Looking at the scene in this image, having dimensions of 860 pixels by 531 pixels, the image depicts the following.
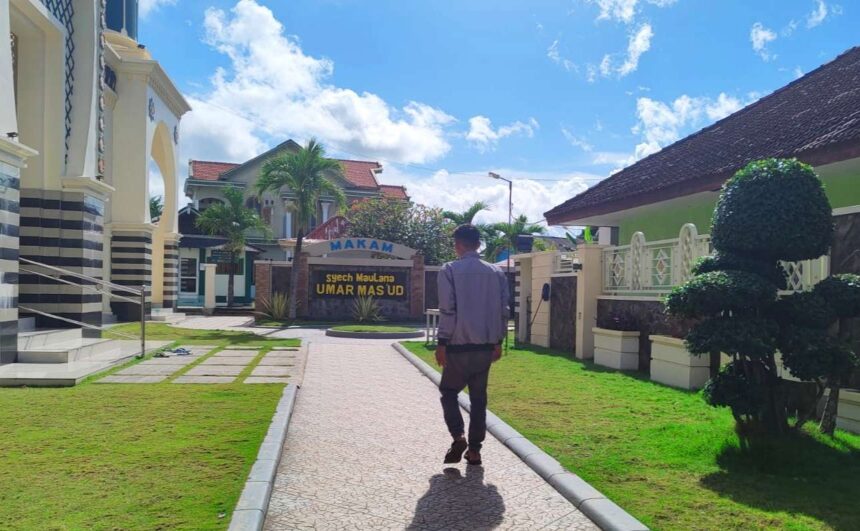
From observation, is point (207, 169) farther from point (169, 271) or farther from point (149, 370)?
point (149, 370)

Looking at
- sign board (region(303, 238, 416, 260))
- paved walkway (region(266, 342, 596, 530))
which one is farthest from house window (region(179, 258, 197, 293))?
paved walkway (region(266, 342, 596, 530))

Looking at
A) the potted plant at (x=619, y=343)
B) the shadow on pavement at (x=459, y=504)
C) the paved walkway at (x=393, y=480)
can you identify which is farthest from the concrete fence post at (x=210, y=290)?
the shadow on pavement at (x=459, y=504)

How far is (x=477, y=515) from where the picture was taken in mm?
4055

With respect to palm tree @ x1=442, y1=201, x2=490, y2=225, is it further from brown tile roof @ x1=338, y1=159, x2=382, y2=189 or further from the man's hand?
the man's hand

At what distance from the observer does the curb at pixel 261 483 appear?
3.66 m

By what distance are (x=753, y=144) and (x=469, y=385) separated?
746cm

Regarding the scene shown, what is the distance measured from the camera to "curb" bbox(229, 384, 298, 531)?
3.66 metres

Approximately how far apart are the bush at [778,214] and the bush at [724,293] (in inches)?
12.7

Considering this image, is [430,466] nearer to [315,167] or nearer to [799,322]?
[799,322]

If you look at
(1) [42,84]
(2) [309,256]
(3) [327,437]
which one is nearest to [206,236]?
(2) [309,256]

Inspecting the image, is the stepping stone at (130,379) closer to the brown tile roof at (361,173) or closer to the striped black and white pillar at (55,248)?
the striped black and white pillar at (55,248)

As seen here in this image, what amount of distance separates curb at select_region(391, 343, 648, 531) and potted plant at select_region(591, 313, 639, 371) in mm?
4699

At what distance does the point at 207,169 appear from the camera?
4297cm

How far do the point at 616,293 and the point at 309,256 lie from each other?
1625 cm
